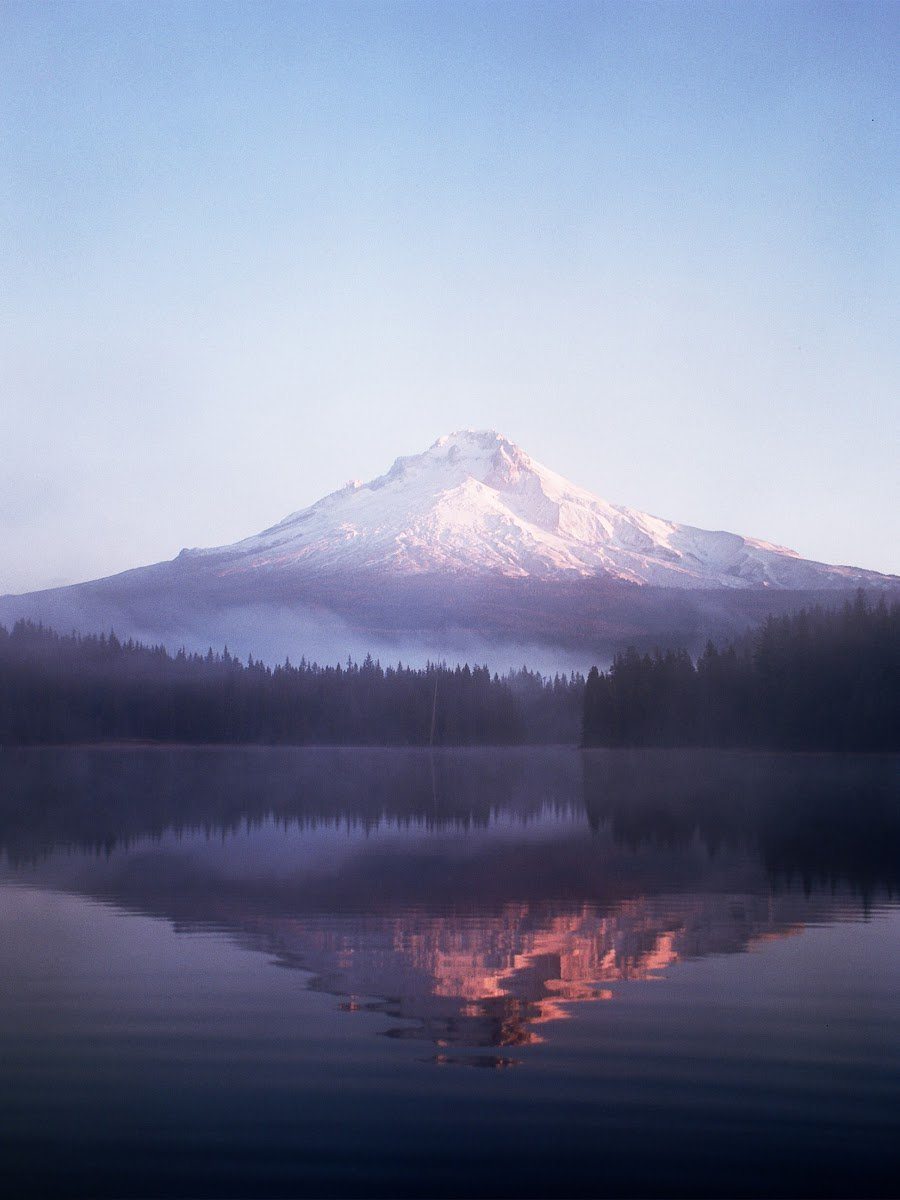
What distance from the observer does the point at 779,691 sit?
9962 cm

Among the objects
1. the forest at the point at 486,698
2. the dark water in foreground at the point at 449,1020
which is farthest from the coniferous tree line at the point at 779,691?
the dark water in foreground at the point at 449,1020

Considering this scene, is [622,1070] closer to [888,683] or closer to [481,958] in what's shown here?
[481,958]

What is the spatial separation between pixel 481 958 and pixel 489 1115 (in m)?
5.85

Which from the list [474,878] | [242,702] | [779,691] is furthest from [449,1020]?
[242,702]

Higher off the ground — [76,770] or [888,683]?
[888,683]

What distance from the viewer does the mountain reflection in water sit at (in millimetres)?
14414

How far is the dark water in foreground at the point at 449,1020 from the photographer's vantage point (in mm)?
8938

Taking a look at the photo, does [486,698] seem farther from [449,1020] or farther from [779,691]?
[449,1020]

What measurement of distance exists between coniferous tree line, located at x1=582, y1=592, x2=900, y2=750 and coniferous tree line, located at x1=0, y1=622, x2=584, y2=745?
4543 cm

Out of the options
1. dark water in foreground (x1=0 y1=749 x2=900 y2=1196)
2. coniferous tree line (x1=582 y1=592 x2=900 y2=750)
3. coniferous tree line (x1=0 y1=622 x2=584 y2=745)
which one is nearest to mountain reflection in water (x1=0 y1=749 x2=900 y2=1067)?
dark water in foreground (x1=0 y1=749 x2=900 y2=1196)

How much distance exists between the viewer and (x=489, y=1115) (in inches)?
381

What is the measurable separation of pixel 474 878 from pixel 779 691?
8076 centimetres

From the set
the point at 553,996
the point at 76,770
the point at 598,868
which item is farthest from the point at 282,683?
the point at 553,996

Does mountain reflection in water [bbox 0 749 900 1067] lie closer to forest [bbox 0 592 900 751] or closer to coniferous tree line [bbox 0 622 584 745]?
forest [bbox 0 592 900 751]
